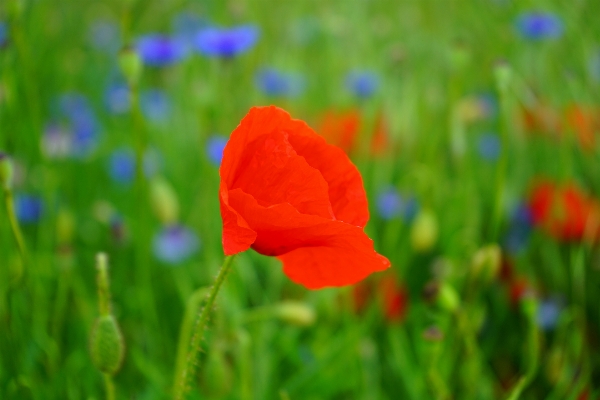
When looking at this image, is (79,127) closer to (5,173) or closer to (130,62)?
(130,62)

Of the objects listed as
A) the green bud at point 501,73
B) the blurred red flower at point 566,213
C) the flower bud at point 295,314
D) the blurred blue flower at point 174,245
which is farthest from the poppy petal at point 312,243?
the blurred red flower at point 566,213

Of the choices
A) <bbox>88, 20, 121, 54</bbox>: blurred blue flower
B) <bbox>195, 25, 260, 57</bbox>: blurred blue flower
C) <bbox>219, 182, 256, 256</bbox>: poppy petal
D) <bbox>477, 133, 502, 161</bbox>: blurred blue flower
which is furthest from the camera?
<bbox>88, 20, 121, 54</bbox>: blurred blue flower

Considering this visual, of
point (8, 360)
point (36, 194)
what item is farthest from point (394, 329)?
point (36, 194)

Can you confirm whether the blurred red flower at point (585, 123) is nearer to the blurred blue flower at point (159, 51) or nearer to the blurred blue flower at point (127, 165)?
the blurred blue flower at point (159, 51)

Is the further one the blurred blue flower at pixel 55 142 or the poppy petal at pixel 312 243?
the blurred blue flower at pixel 55 142

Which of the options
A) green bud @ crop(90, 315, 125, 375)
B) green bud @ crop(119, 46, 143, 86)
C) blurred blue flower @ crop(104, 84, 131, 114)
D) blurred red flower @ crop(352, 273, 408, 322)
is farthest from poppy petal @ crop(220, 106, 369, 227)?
blurred blue flower @ crop(104, 84, 131, 114)

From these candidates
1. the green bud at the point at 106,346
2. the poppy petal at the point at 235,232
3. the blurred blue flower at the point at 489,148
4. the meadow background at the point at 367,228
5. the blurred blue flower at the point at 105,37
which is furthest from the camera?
the blurred blue flower at the point at 105,37

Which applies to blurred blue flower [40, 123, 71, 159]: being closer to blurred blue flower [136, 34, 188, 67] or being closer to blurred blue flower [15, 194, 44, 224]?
blurred blue flower [15, 194, 44, 224]
